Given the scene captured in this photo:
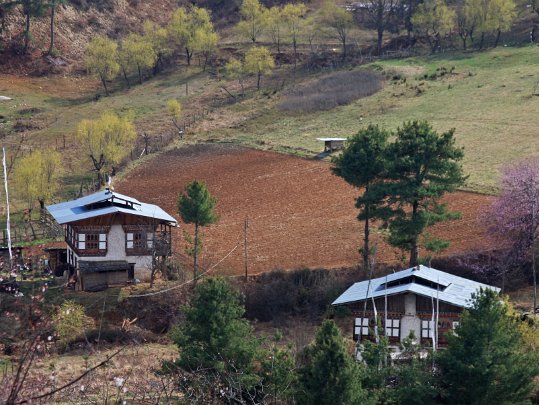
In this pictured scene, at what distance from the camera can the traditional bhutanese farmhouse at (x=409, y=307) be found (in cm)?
4312

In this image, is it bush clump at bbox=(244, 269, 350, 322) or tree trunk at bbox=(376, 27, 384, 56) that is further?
tree trunk at bbox=(376, 27, 384, 56)

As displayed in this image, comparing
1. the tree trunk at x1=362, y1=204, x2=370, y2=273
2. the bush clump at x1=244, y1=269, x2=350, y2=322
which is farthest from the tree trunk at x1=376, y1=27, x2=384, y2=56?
the bush clump at x1=244, y1=269, x2=350, y2=322

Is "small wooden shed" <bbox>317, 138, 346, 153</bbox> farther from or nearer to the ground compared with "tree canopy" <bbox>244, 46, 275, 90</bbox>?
nearer to the ground

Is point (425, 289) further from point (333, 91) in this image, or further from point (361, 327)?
point (333, 91)

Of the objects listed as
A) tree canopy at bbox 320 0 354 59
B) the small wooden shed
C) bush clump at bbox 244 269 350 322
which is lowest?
bush clump at bbox 244 269 350 322

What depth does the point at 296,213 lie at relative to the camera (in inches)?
2534

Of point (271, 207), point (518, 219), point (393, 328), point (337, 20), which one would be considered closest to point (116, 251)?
point (271, 207)

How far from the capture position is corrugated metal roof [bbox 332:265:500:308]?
4303cm

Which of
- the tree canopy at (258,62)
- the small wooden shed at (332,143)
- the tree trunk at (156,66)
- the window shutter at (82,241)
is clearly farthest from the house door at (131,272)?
the tree trunk at (156,66)

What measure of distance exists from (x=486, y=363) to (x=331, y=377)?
5017 millimetres

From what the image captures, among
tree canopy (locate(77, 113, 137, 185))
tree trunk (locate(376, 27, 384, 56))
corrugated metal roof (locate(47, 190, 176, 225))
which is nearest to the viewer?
corrugated metal roof (locate(47, 190, 176, 225))

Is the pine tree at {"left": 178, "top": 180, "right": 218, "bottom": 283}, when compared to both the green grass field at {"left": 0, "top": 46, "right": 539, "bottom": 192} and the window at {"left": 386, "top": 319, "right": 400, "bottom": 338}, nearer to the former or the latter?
the window at {"left": 386, "top": 319, "right": 400, "bottom": 338}

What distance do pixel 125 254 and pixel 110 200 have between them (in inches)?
117

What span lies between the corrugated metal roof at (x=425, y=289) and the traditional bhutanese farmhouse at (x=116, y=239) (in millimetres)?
13340
